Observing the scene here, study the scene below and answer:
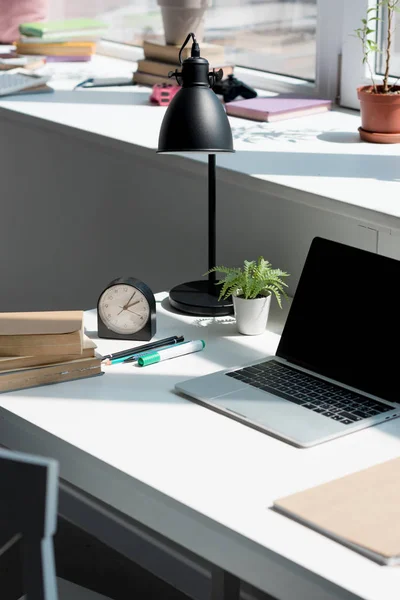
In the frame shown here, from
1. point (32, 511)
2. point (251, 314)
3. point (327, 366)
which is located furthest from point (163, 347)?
point (32, 511)

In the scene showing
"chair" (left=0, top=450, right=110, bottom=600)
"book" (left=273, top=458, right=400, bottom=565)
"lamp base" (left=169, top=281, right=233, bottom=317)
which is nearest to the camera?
"chair" (left=0, top=450, right=110, bottom=600)

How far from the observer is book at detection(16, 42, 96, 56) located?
3248 mm

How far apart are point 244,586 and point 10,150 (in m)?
1.44

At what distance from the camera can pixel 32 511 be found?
97 centimetres

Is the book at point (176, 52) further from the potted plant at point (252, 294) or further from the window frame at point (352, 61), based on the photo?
the potted plant at point (252, 294)

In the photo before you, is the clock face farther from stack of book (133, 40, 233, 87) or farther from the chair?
stack of book (133, 40, 233, 87)

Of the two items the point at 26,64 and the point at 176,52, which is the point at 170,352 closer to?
the point at 176,52

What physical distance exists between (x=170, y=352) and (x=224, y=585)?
0.43 m

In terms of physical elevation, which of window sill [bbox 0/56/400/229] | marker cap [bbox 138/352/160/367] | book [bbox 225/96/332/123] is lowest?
marker cap [bbox 138/352/160/367]

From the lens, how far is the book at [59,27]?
322cm

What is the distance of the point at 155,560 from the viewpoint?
241 centimetres

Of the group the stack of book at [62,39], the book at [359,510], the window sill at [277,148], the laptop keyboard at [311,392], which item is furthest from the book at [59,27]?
the book at [359,510]

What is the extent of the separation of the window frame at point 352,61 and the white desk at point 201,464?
1029mm

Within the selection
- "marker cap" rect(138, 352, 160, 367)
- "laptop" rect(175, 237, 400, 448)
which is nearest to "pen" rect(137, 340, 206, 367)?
"marker cap" rect(138, 352, 160, 367)
